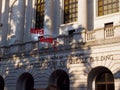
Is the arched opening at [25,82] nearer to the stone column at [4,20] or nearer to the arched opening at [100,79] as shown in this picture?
the stone column at [4,20]

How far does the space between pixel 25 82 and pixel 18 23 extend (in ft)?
22.0

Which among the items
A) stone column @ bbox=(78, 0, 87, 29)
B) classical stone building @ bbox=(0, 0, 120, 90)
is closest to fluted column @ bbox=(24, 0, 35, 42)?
classical stone building @ bbox=(0, 0, 120, 90)

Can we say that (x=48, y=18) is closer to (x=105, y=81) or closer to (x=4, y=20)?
(x=4, y=20)

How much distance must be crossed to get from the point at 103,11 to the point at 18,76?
1082 centimetres

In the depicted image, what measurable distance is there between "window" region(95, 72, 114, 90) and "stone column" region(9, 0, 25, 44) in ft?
35.6

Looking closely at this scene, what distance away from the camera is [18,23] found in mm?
31453

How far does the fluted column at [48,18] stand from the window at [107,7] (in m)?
5.10

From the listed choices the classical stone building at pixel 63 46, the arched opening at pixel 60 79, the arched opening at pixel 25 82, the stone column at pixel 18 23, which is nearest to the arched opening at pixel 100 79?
the classical stone building at pixel 63 46

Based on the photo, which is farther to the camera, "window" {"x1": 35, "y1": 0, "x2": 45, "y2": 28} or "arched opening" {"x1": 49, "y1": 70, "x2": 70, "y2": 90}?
"window" {"x1": 35, "y1": 0, "x2": 45, "y2": 28}

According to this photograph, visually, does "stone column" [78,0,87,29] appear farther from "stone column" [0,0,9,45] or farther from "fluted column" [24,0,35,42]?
"stone column" [0,0,9,45]

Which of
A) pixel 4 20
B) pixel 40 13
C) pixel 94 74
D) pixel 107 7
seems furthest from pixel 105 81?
pixel 4 20

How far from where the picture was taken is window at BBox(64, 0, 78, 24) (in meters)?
28.0

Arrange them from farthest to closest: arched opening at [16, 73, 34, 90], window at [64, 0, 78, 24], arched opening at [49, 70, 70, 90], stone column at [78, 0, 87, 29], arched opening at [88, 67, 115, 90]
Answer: arched opening at [16, 73, 34, 90] → window at [64, 0, 78, 24] → arched opening at [49, 70, 70, 90] → stone column at [78, 0, 87, 29] → arched opening at [88, 67, 115, 90]

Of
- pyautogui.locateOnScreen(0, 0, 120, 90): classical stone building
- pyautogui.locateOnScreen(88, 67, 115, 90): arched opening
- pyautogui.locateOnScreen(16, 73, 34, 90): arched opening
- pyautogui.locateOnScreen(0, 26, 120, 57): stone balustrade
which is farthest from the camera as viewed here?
pyautogui.locateOnScreen(16, 73, 34, 90): arched opening
